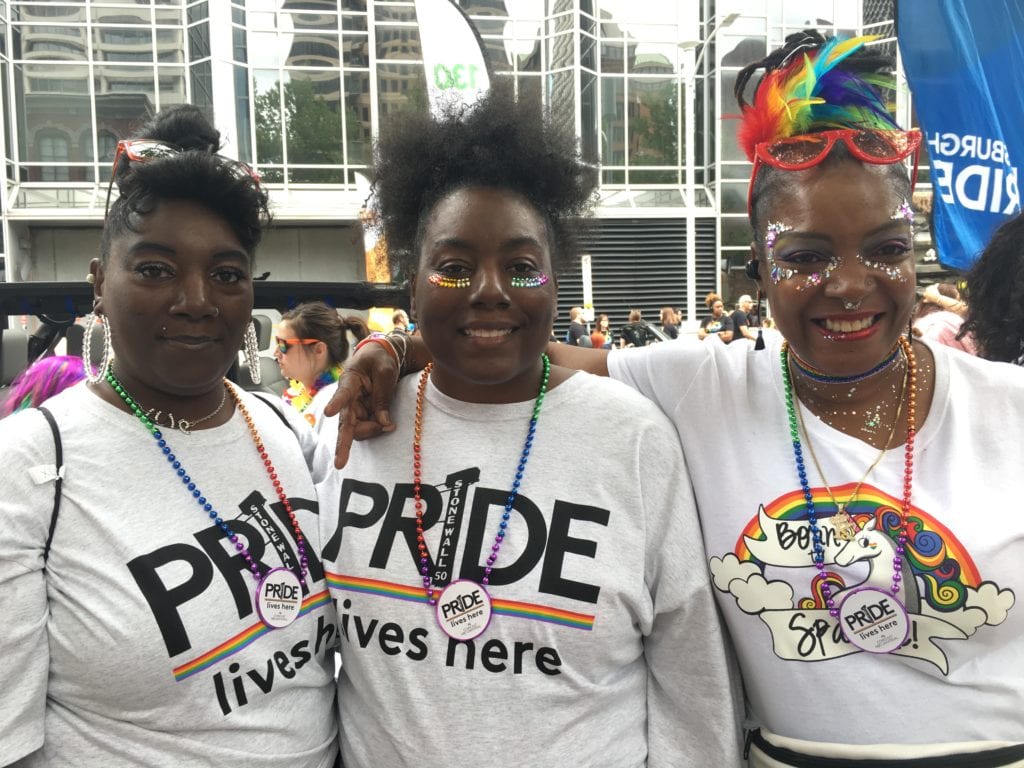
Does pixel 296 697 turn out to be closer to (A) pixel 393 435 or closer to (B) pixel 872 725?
(A) pixel 393 435

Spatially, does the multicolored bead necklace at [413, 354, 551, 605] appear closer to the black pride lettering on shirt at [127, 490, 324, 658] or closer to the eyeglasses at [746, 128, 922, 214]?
the black pride lettering on shirt at [127, 490, 324, 658]

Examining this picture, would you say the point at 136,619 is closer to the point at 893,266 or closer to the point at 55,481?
the point at 55,481

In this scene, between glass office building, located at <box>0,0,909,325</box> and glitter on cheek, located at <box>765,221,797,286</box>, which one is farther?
glass office building, located at <box>0,0,909,325</box>

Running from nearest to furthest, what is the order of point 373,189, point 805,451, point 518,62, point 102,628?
point 102,628 < point 805,451 < point 373,189 < point 518,62

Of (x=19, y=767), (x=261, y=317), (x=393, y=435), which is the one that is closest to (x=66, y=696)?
(x=19, y=767)

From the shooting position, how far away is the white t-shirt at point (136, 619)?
1.44m

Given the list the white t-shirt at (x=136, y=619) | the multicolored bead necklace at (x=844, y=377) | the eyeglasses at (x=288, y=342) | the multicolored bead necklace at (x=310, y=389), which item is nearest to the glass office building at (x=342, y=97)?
the multicolored bead necklace at (x=310, y=389)

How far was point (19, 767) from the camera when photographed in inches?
57.4

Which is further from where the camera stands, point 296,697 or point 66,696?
point 296,697

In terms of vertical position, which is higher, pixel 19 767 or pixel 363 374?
pixel 363 374

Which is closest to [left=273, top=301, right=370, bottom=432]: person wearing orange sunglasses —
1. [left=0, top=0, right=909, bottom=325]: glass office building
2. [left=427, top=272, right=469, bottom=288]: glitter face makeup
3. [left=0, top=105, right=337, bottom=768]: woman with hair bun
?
[left=0, top=105, right=337, bottom=768]: woman with hair bun

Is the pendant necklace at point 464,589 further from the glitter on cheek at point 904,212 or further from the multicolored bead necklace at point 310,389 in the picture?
the multicolored bead necklace at point 310,389

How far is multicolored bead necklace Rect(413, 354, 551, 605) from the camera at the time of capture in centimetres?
165

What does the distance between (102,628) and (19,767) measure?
0.99ft
